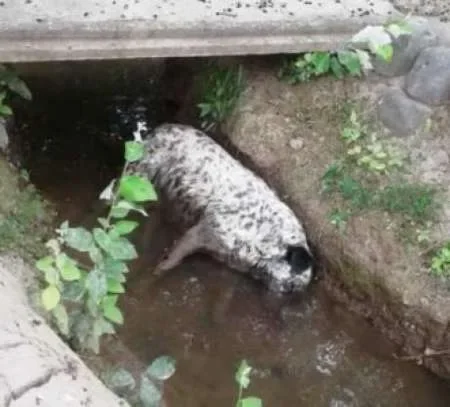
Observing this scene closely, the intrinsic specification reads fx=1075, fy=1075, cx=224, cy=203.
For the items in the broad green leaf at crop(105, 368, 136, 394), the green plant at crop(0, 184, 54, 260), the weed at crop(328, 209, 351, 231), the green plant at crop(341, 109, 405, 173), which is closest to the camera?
the broad green leaf at crop(105, 368, 136, 394)

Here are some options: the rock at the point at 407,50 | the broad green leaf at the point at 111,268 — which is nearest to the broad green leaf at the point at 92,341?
the broad green leaf at the point at 111,268

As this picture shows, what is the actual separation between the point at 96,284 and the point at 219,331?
76.0 inches

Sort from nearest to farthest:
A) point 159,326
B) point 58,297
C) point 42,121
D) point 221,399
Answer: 1. point 58,297
2. point 221,399
3. point 159,326
4. point 42,121

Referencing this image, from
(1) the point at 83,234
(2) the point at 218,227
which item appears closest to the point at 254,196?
(2) the point at 218,227

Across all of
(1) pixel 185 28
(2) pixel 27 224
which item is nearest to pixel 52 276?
(2) pixel 27 224

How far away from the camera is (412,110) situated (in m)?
6.16

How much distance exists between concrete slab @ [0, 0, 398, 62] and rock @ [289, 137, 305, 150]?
0.52m

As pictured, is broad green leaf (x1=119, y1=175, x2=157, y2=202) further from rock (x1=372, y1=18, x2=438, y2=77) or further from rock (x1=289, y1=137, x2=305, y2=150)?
rock (x1=372, y1=18, x2=438, y2=77)

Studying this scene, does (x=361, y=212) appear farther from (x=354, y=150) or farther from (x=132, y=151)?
(x=132, y=151)

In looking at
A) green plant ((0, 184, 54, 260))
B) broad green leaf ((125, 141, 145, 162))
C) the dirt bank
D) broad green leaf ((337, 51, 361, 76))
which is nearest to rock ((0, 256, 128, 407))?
broad green leaf ((125, 141, 145, 162))

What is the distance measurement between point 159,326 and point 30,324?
1804 mm

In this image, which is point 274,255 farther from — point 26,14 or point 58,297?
point 58,297

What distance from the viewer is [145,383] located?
150 inches

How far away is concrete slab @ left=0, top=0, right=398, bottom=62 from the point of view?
555 cm
